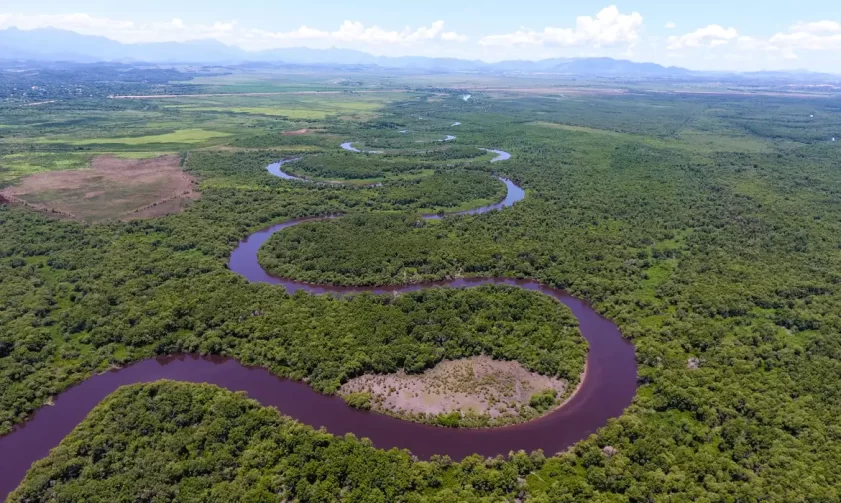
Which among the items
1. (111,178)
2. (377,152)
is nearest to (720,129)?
(377,152)

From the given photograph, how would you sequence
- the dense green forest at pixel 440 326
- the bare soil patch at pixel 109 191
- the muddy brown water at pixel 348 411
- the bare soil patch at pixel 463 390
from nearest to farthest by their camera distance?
the dense green forest at pixel 440 326 → the muddy brown water at pixel 348 411 → the bare soil patch at pixel 463 390 → the bare soil patch at pixel 109 191

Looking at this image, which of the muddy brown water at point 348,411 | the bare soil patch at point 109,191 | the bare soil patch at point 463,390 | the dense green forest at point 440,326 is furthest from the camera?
the bare soil patch at point 109,191

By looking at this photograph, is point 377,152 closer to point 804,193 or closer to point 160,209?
point 160,209

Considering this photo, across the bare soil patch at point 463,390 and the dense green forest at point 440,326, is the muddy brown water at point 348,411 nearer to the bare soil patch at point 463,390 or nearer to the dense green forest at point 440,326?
the bare soil patch at point 463,390

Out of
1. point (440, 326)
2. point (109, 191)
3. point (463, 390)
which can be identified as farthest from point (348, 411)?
point (109, 191)

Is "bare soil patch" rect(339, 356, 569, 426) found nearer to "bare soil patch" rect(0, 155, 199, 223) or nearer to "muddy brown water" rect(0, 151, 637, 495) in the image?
"muddy brown water" rect(0, 151, 637, 495)

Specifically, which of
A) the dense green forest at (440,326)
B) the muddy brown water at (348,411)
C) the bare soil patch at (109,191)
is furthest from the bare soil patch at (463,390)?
the bare soil patch at (109,191)
